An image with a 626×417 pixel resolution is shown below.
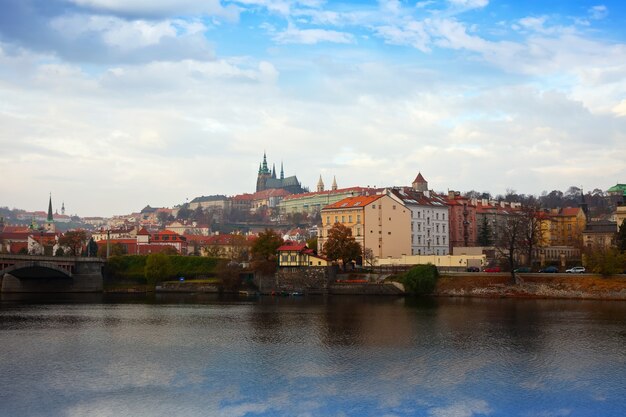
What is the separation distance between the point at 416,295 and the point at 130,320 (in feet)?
118

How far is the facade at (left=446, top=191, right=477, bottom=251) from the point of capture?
382 feet

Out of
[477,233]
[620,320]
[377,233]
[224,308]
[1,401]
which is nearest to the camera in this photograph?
[1,401]

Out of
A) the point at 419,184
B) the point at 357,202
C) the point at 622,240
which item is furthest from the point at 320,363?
the point at 419,184

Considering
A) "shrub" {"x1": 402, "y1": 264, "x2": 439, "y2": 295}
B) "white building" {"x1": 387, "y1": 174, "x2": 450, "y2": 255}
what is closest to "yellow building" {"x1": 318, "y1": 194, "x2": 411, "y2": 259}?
"white building" {"x1": 387, "y1": 174, "x2": 450, "y2": 255}

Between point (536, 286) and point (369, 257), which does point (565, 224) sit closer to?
point (369, 257)

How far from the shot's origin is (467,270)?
8550 centimetres

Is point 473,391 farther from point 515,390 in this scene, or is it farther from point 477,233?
point 477,233

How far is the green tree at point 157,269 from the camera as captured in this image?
99.3m

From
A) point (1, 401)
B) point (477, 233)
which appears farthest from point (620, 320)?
point (477, 233)

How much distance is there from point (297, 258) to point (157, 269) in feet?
70.8

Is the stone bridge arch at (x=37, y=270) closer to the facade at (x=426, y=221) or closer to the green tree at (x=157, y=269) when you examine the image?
the green tree at (x=157, y=269)

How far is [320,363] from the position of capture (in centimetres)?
3691

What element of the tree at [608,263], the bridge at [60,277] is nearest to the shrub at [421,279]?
the tree at [608,263]

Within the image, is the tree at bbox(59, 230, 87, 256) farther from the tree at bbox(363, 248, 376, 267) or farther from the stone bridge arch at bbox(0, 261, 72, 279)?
the tree at bbox(363, 248, 376, 267)
